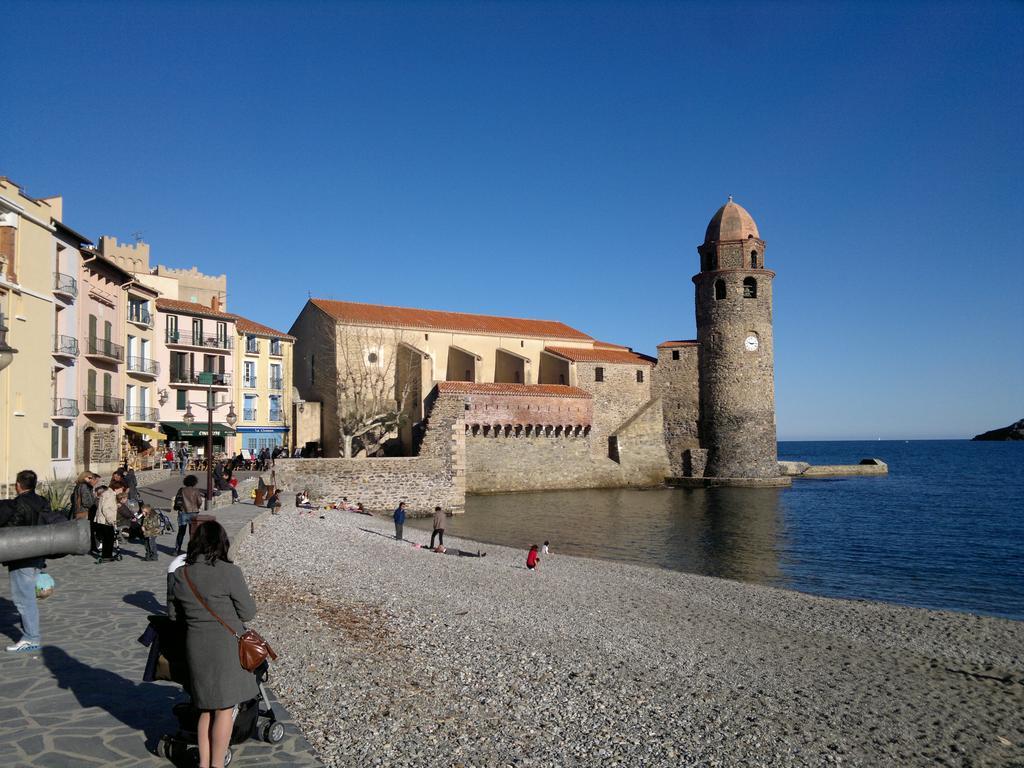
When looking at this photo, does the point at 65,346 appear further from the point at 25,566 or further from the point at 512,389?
the point at 512,389

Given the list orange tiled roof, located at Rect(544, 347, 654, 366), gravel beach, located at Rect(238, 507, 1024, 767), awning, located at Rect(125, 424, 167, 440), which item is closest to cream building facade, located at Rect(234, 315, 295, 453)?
awning, located at Rect(125, 424, 167, 440)

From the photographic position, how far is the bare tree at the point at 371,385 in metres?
41.6

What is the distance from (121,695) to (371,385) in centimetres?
3821

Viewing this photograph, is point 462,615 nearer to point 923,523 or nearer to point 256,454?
point 923,523

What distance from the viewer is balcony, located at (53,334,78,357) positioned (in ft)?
74.0

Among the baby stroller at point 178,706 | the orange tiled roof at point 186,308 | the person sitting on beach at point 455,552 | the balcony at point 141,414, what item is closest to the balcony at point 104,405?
the balcony at point 141,414

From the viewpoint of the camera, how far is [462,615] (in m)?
12.3

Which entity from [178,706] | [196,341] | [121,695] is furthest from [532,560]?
[196,341]

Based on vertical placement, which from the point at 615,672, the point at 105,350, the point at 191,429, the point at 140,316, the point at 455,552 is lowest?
the point at 455,552

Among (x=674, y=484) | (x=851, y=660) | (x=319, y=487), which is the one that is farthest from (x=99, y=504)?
(x=674, y=484)

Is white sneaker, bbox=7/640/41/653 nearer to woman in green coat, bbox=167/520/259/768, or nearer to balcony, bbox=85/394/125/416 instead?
woman in green coat, bbox=167/520/259/768

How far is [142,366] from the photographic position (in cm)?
3125

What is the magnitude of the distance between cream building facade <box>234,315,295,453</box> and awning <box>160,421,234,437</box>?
7.93 ft

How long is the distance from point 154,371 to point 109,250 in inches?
404
